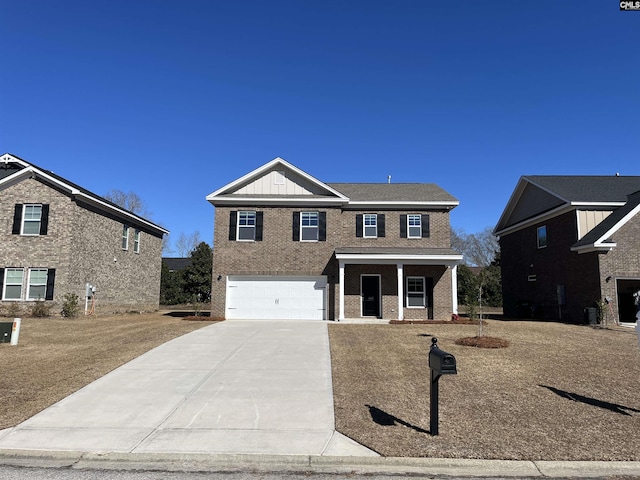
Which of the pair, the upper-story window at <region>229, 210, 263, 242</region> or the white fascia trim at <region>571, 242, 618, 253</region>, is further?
the upper-story window at <region>229, 210, 263, 242</region>

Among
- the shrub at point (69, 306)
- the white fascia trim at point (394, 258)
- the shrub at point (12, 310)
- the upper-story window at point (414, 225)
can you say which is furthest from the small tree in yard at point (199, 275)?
the upper-story window at point (414, 225)

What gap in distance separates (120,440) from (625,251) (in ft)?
69.0

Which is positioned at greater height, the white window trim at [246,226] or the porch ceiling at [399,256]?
the white window trim at [246,226]

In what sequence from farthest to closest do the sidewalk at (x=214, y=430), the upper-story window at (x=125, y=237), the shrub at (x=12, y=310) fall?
the upper-story window at (x=125, y=237)
the shrub at (x=12, y=310)
the sidewalk at (x=214, y=430)

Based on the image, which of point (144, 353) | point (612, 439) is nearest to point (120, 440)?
point (144, 353)

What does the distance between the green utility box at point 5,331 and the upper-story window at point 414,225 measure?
15919 mm

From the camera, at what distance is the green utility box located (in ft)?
39.4

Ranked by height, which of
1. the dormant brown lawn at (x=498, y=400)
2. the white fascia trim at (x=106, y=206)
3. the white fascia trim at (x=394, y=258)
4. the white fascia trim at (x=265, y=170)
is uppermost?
the white fascia trim at (x=265, y=170)

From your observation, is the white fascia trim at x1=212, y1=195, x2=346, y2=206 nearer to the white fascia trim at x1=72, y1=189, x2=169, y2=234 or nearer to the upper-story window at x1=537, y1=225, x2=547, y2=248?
the white fascia trim at x1=72, y1=189, x2=169, y2=234

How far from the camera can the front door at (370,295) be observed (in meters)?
20.3

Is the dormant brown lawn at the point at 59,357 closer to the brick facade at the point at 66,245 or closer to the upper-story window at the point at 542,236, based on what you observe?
the brick facade at the point at 66,245

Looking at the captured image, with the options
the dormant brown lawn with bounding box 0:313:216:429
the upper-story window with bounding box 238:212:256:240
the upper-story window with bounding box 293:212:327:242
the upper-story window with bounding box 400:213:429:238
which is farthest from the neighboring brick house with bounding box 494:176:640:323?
the dormant brown lawn with bounding box 0:313:216:429

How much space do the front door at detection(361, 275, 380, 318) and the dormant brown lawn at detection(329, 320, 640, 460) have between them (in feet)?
26.0

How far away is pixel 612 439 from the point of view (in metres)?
5.42
